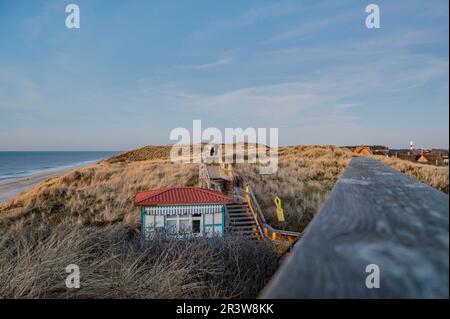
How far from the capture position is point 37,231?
4.59 metres

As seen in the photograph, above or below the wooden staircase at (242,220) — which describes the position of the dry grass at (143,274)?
above

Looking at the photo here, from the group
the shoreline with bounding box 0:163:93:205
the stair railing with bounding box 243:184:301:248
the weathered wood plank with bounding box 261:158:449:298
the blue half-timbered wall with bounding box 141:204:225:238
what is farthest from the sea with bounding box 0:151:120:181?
the weathered wood plank with bounding box 261:158:449:298

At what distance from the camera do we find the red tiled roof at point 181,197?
36.9 feet

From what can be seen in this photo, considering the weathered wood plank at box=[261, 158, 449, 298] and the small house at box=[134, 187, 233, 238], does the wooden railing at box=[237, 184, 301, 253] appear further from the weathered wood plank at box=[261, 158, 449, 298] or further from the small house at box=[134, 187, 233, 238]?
the weathered wood plank at box=[261, 158, 449, 298]

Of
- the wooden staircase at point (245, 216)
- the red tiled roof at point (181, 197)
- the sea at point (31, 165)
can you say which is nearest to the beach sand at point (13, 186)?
the sea at point (31, 165)

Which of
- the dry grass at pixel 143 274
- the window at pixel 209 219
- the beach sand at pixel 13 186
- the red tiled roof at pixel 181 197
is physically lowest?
the beach sand at pixel 13 186

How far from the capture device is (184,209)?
1161 centimetres

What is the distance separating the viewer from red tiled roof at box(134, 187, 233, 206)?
11250mm

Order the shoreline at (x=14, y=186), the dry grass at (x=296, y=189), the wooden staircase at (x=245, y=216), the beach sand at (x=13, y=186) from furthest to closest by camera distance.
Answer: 1. the beach sand at (x=13, y=186)
2. the shoreline at (x=14, y=186)
3. the dry grass at (x=296, y=189)
4. the wooden staircase at (x=245, y=216)

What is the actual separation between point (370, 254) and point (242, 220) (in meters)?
13.3

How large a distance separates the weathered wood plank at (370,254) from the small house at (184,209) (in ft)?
34.3

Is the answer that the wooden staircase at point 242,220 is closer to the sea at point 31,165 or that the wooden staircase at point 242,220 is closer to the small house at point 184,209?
the small house at point 184,209

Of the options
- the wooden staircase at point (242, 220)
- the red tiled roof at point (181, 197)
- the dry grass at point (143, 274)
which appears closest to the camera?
the dry grass at point (143, 274)
